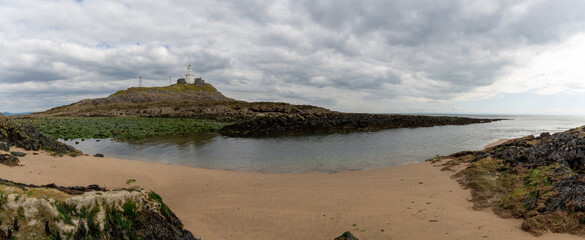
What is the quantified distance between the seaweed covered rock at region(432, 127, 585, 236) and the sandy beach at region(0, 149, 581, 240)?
40cm

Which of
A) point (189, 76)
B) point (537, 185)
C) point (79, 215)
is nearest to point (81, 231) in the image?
point (79, 215)

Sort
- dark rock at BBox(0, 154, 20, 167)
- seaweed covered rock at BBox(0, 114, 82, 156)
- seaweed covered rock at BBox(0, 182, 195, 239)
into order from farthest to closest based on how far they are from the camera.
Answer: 1. seaweed covered rock at BBox(0, 114, 82, 156)
2. dark rock at BBox(0, 154, 20, 167)
3. seaweed covered rock at BBox(0, 182, 195, 239)

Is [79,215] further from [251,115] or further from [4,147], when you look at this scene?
Answer: [251,115]

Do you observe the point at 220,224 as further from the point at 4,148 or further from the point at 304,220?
the point at 4,148

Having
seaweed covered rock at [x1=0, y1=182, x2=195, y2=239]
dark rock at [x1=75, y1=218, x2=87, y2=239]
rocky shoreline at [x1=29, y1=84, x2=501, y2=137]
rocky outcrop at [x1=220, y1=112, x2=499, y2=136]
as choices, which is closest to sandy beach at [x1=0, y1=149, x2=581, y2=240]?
seaweed covered rock at [x1=0, y1=182, x2=195, y2=239]

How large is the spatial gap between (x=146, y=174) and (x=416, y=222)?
10259 millimetres

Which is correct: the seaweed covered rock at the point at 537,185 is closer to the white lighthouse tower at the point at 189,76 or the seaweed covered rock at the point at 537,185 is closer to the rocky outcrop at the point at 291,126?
the rocky outcrop at the point at 291,126

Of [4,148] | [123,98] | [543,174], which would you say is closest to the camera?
[543,174]

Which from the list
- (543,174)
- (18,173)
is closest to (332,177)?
(543,174)

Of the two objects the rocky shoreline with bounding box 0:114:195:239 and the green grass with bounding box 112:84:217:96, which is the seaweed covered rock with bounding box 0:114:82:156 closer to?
the rocky shoreline with bounding box 0:114:195:239

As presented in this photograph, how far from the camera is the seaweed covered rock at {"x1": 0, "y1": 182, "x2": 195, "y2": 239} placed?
9.31ft

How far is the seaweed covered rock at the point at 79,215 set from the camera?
284 centimetres

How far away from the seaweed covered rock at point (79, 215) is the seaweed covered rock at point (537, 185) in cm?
730

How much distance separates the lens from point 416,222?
247 inches
